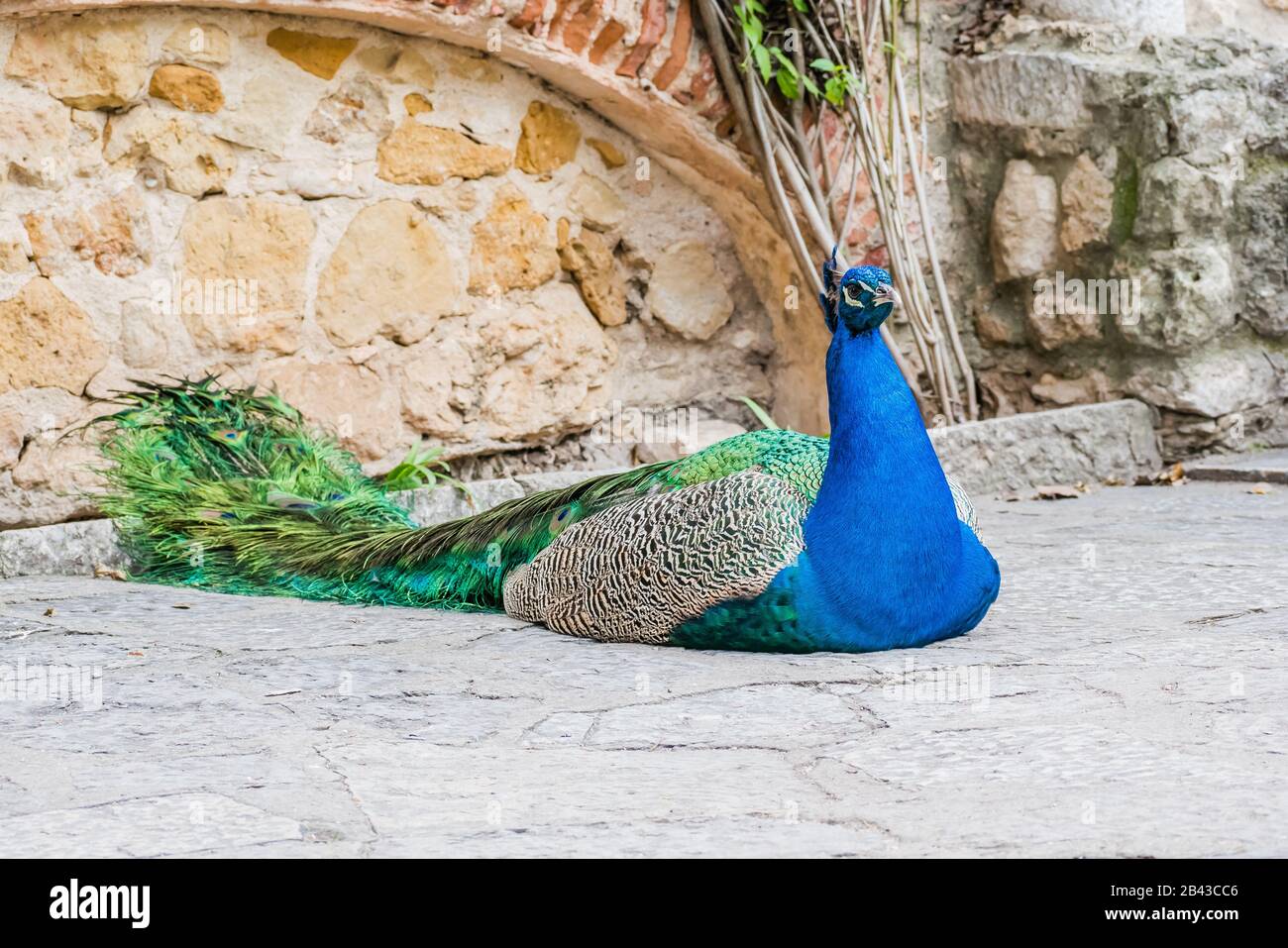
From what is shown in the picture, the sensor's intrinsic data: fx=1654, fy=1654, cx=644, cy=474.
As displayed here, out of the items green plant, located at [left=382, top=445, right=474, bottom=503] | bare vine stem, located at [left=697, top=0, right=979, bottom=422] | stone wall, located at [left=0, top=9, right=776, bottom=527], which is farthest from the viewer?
bare vine stem, located at [left=697, top=0, right=979, bottom=422]

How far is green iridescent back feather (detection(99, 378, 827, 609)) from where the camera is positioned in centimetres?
387

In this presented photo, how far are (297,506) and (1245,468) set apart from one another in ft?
11.4

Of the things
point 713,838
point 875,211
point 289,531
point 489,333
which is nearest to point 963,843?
point 713,838

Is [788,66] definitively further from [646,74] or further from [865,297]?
[865,297]

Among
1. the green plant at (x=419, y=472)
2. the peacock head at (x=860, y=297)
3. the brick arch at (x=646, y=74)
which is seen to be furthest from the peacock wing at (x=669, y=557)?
the brick arch at (x=646, y=74)

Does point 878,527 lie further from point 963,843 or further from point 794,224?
point 794,224

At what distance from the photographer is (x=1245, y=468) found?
6078 millimetres

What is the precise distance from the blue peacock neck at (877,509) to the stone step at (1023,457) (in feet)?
6.82

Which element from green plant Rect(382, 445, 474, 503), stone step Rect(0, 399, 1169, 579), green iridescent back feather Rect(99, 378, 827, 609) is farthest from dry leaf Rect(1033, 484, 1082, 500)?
green iridescent back feather Rect(99, 378, 827, 609)

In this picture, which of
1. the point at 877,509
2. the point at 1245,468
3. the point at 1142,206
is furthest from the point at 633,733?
the point at 1142,206

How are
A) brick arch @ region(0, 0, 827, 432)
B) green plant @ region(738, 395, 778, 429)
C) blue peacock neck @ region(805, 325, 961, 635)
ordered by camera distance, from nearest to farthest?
blue peacock neck @ region(805, 325, 961, 635)
brick arch @ region(0, 0, 827, 432)
green plant @ region(738, 395, 778, 429)

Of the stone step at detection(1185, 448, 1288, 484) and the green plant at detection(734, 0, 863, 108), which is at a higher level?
the green plant at detection(734, 0, 863, 108)

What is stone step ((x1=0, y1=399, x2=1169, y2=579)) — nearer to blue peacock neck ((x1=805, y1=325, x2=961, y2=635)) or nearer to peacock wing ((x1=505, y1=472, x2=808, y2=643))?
peacock wing ((x1=505, y1=472, x2=808, y2=643))

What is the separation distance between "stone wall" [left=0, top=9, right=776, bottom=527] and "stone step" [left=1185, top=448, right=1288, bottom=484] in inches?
68.7
